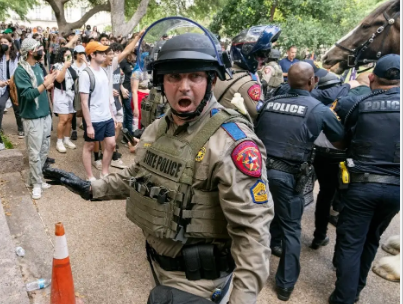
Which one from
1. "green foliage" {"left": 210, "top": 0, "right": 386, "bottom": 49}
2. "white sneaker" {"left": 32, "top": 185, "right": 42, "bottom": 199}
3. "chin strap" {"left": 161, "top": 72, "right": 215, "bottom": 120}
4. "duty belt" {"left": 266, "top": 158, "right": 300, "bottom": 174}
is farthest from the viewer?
"green foliage" {"left": 210, "top": 0, "right": 386, "bottom": 49}

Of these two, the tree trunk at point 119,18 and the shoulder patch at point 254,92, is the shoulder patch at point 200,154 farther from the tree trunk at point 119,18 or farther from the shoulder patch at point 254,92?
the tree trunk at point 119,18

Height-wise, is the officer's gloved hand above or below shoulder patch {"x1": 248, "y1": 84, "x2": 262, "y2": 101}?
below

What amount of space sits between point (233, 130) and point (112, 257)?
9.11 ft

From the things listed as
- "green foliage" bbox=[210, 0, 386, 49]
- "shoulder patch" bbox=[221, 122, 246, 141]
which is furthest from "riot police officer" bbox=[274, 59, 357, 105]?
"green foliage" bbox=[210, 0, 386, 49]

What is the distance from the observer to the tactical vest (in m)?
1.75

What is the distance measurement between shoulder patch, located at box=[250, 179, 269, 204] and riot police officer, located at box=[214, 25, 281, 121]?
2.05 m

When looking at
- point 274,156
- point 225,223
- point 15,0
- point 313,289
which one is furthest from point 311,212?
point 15,0

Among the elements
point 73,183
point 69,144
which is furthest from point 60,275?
point 69,144

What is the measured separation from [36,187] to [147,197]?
12.8 feet

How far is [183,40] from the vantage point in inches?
71.0

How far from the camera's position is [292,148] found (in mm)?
3506

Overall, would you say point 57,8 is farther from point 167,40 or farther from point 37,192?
point 167,40

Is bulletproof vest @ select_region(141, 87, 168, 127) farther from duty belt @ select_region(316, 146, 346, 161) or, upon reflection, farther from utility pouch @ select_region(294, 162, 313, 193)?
duty belt @ select_region(316, 146, 346, 161)

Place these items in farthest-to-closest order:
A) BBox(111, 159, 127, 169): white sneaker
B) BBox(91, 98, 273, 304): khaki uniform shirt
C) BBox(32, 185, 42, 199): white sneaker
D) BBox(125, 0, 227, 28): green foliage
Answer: BBox(125, 0, 227, 28): green foliage → BBox(111, 159, 127, 169): white sneaker → BBox(32, 185, 42, 199): white sneaker → BBox(91, 98, 273, 304): khaki uniform shirt
